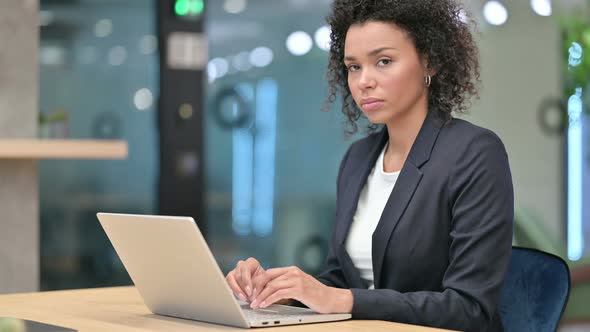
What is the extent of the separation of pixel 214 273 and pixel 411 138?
0.75m

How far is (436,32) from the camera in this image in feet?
7.35

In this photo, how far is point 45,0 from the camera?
4.19m

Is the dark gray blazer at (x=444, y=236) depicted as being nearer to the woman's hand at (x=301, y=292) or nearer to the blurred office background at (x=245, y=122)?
the woman's hand at (x=301, y=292)

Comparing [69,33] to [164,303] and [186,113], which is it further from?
[164,303]

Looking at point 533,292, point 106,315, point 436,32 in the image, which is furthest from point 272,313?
point 436,32

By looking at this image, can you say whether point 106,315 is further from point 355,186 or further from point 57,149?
point 57,149

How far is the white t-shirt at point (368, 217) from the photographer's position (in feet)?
7.38

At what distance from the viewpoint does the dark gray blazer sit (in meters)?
1.94

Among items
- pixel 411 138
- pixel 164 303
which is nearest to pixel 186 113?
pixel 411 138

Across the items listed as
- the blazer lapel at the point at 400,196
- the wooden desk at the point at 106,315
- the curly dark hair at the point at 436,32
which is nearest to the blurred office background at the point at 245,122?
the wooden desk at the point at 106,315

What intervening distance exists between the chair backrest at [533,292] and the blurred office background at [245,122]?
232 cm

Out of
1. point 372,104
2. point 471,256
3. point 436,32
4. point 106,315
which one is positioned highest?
point 436,32

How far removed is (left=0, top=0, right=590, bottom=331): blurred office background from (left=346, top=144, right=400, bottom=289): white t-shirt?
1927 mm

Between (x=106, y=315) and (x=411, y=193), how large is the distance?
67 cm
